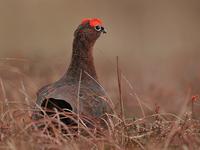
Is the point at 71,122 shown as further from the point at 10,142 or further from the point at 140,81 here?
the point at 140,81

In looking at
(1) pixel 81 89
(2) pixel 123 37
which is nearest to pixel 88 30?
(1) pixel 81 89

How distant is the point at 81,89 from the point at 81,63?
2.35 ft

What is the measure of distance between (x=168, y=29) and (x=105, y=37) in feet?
5.28

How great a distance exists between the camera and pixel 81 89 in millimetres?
7363

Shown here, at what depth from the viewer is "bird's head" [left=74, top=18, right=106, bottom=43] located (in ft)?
27.1

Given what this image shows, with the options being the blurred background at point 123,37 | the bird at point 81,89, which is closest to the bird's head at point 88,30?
the bird at point 81,89

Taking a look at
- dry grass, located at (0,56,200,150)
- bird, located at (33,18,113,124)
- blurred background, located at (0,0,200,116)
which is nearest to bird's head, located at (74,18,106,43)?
bird, located at (33,18,113,124)

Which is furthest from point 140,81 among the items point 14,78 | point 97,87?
point 97,87

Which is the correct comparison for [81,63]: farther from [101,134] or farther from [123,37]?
[123,37]

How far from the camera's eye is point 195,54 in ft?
49.5

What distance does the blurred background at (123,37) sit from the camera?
42.7 ft

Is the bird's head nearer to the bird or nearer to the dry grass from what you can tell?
the bird

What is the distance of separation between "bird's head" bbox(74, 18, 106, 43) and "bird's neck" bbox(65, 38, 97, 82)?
0.14 ft

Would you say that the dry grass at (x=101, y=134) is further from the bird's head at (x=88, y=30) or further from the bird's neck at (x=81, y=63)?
the bird's head at (x=88, y=30)
